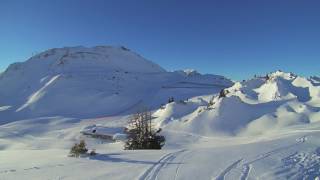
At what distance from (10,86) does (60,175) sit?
405 ft

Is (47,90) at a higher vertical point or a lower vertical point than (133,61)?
lower

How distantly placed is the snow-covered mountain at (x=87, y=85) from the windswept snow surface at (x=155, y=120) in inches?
12.1

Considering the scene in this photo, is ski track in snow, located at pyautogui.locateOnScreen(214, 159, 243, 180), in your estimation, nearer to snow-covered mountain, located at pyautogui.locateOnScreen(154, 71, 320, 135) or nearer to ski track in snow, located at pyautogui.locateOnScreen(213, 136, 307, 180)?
ski track in snow, located at pyautogui.locateOnScreen(213, 136, 307, 180)

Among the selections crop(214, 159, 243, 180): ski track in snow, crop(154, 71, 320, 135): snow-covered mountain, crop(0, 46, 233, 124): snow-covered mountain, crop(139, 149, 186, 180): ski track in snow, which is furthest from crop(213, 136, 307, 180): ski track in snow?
crop(0, 46, 233, 124): snow-covered mountain

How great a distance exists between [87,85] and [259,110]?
3032 inches

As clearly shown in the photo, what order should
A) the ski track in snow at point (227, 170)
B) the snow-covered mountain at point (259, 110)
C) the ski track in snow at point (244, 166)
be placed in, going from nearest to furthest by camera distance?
the ski track in snow at point (227, 170) → the ski track in snow at point (244, 166) → the snow-covered mountain at point (259, 110)

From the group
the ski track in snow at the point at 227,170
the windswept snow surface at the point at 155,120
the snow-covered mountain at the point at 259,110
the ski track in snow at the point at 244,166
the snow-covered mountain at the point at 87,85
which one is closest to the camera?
the ski track in snow at the point at 227,170

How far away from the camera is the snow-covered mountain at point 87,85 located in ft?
326

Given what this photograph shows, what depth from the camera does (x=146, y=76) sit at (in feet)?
442

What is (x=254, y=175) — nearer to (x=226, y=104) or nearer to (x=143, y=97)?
(x=226, y=104)

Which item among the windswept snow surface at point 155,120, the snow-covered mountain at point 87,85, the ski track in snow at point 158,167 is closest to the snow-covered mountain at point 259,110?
the windswept snow surface at point 155,120

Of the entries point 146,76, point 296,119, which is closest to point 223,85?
point 146,76

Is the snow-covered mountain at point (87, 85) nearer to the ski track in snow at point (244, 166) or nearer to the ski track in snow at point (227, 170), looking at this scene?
the ski track in snow at point (244, 166)

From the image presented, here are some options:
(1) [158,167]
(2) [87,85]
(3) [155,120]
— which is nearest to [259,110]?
(3) [155,120]
